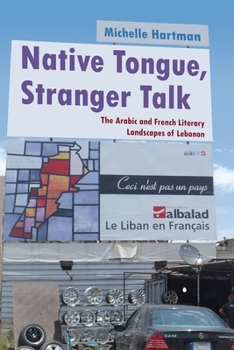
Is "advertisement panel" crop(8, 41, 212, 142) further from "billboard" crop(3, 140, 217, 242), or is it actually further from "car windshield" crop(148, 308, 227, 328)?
"car windshield" crop(148, 308, 227, 328)

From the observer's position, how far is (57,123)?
74.8 feet

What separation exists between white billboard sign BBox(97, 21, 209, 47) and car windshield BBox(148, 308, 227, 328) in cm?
1596

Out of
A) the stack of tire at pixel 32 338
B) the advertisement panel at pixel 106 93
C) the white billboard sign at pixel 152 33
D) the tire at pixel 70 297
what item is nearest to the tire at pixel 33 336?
the stack of tire at pixel 32 338

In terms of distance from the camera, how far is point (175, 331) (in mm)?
8852

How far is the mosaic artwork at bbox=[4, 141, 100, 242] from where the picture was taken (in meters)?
21.7

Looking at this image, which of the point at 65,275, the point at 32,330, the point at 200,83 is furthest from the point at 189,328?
the point at 200,83

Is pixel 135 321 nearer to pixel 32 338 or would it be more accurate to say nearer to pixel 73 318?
pixel 32 338

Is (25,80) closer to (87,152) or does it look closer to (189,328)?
(87,152)

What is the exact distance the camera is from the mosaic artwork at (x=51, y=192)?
21719 millimetres

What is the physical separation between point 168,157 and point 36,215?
533 centimetres

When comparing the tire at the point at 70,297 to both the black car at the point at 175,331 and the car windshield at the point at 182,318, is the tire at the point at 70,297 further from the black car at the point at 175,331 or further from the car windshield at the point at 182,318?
the car windshield at the point at 182,318

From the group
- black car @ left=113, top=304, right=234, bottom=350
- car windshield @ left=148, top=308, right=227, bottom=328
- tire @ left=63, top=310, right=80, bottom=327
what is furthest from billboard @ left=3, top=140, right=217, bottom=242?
car windshield @ left=148, top=308, right=227, bottom=328

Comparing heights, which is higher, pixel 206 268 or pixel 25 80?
pixel 25 80

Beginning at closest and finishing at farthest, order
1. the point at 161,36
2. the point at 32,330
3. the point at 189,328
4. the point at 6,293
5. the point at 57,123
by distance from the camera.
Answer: the point at 189,328 → the point at 32,330 → the point at 6,293 → the point at 57,123 → the point at 161,36
